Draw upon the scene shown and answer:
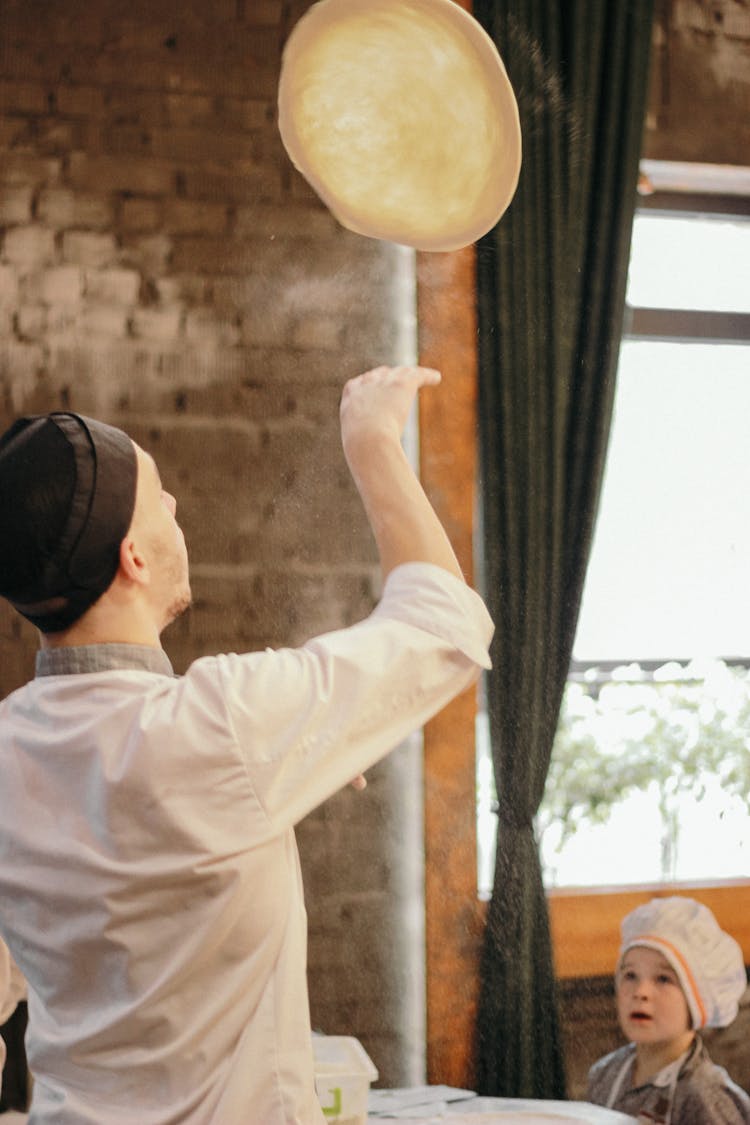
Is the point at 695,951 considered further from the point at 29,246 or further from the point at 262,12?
the point at 262,12

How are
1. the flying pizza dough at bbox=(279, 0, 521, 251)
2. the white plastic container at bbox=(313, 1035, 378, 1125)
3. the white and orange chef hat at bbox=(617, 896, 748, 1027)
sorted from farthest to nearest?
the white and orange chef hat at bbox=(617, 896, 748, 1027) < the white plastic container at bbox=(313, 1035, 378, 1125) < the flying pizza dough at bbox=(279, 0, 521, 251)

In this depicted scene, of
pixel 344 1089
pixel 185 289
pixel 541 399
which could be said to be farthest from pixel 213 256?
pixel 344 1089

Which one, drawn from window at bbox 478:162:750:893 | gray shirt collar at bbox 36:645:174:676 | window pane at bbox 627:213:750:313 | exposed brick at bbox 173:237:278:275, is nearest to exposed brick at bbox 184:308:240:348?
exposed brick at bbox 173:237:278:275

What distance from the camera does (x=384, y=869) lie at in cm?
308

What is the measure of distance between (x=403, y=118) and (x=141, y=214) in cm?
150

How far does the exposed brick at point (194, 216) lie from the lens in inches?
121

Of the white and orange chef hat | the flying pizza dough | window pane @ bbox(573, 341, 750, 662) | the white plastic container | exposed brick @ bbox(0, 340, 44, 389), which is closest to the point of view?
the flying pizza dough

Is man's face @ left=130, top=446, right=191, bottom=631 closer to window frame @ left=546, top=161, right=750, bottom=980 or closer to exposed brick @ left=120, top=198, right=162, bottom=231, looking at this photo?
exposed brick @ left=120, top=198, right=162, bottom=231

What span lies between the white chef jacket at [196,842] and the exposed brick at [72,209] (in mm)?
2190

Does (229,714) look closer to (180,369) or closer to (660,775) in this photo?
(180,369)

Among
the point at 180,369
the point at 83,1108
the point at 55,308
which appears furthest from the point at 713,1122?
the point at 55,308

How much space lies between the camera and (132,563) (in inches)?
45.0

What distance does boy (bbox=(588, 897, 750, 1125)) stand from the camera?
246cm

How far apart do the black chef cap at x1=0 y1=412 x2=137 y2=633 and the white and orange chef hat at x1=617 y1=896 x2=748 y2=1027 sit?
1.91 meters
